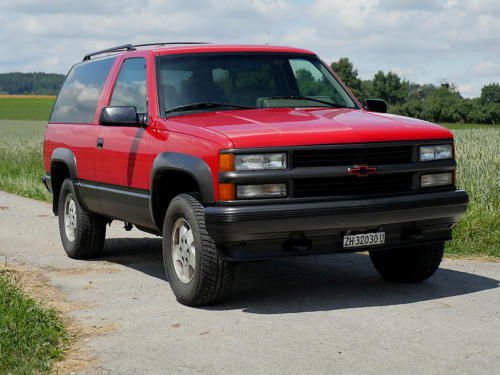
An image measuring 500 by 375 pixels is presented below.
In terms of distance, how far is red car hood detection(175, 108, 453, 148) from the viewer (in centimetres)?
559

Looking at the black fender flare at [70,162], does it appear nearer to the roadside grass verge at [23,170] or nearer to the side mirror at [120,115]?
the side mirror at [120,115]

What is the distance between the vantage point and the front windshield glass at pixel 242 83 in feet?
22.2

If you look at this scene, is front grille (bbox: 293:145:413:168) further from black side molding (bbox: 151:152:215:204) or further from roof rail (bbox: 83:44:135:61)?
roof rail (bbox: 83:44:135:61)

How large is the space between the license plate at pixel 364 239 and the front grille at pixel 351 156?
1.73 ft

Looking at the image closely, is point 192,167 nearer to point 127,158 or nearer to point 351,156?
point 351,156

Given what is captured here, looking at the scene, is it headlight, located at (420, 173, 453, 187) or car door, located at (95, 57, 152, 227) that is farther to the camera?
car door, located at (95, 57, 152, 227)

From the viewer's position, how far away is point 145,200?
6.75 meters

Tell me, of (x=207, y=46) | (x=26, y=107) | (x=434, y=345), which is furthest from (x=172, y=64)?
(x=26, y=107)

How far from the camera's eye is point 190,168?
5.83m

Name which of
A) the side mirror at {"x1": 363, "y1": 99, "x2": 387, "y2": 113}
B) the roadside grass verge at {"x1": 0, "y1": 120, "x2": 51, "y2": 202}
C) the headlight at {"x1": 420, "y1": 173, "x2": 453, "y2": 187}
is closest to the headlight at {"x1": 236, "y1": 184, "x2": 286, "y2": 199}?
the headlight at {"x1": 420, "y1": 173, "x2": 453, "y2": 187}

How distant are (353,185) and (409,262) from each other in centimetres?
134

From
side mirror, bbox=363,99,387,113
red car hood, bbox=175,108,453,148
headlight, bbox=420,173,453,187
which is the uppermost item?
side mirror, bbox=363,99,387,113

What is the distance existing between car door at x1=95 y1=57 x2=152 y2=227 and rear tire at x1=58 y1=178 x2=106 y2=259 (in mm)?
805

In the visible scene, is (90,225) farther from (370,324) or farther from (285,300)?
(370,324)
